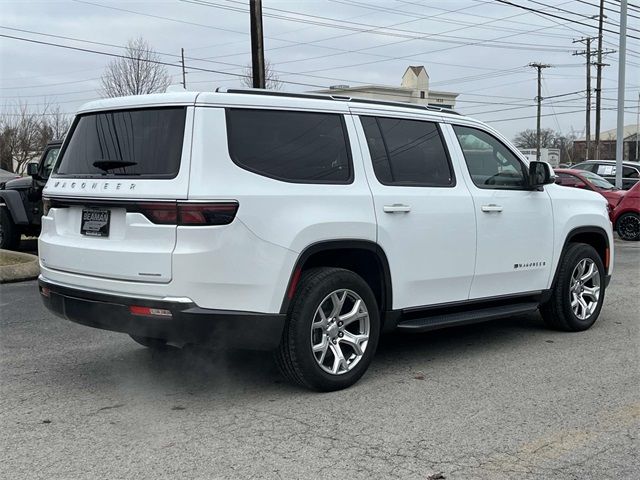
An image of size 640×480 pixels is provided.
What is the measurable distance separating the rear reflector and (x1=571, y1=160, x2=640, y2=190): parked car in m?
21.8

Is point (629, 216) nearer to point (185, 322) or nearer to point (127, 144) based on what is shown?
point (127, 144)

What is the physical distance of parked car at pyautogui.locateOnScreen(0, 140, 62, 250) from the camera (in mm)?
11344

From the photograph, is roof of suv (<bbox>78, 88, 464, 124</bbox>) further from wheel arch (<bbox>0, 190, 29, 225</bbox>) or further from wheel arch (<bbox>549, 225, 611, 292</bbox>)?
wheel arch (<bbox>0, 190, 29, 225</bbox>)

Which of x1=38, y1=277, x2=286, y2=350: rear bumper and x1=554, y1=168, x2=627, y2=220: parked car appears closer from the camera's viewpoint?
x1=38, y1=277, x2=286, y2=350: rear bumper

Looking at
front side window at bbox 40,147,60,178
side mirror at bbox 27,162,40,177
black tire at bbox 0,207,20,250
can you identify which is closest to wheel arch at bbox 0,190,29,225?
black tire at bbox 0,207,20,250

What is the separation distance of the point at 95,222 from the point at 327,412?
6.37 feet

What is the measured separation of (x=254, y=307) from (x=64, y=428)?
1327 mm

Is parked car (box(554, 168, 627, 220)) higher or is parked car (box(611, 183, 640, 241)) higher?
parked car (box(554, 168, 627, 220))

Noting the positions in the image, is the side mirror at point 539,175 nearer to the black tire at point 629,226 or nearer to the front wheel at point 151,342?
the front wheel at point 151,342

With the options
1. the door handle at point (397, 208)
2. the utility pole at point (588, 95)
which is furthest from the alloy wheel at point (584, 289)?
the utility pole at point (588, 95)

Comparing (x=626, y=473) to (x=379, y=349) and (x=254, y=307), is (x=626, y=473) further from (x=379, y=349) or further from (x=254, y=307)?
(x=379, y=349)

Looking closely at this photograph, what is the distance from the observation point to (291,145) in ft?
15.5

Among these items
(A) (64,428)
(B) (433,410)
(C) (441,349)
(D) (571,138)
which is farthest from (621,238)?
(D) (571,138)

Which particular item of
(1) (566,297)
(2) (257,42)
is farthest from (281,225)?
(2) (257,42)
